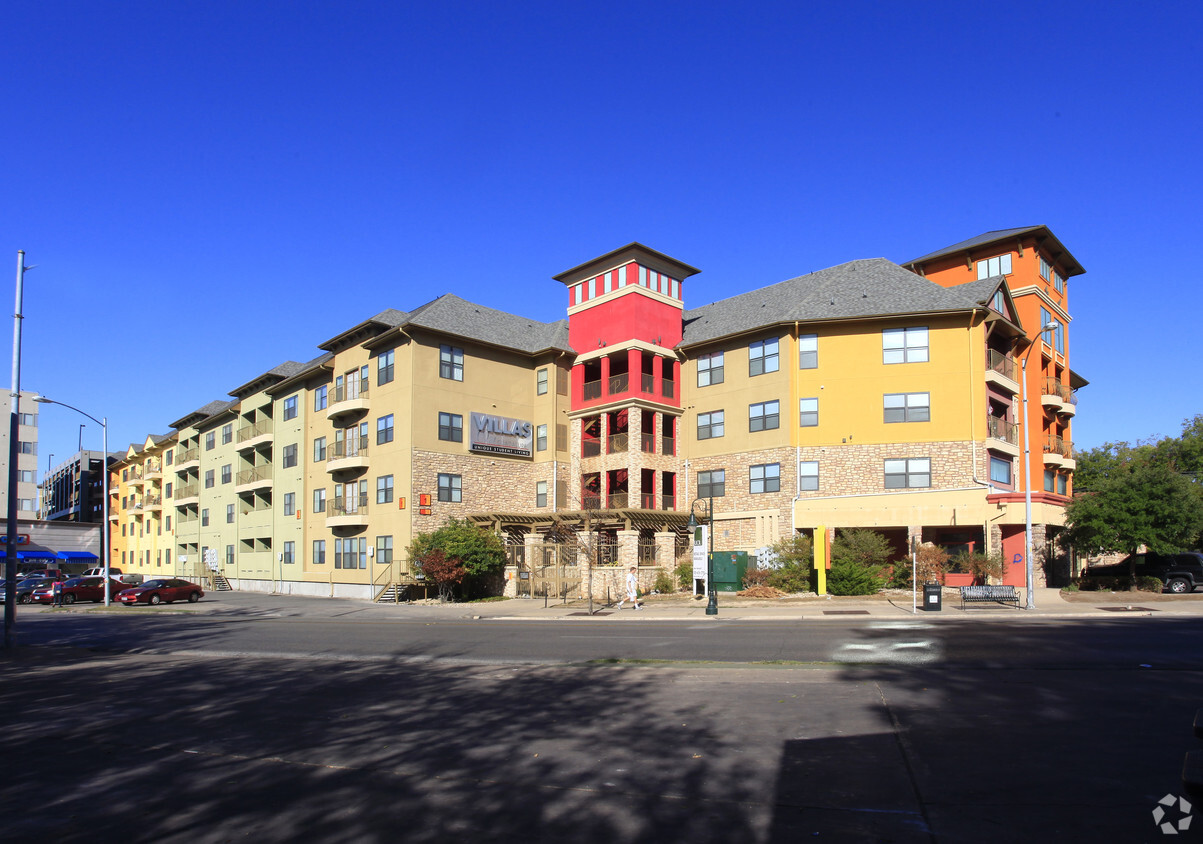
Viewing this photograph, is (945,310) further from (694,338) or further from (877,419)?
(694,338)

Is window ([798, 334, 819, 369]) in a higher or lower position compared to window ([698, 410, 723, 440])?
higher

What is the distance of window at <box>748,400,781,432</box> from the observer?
138 ft

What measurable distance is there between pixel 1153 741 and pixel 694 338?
128 feet

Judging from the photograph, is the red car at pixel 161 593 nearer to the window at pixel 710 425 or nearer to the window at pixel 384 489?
the window at pixel 384 489

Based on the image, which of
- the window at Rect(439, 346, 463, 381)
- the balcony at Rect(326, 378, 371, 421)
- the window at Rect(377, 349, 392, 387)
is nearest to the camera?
the window at Rect(439, 346, 463, 381)

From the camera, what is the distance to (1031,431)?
147 feet

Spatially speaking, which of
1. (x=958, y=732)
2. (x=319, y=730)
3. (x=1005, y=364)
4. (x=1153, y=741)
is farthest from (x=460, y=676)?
(x=1005, y=364)

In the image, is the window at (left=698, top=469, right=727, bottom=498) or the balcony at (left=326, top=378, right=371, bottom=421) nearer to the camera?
the window at (left=698, top=469, right=727, bottom=498)

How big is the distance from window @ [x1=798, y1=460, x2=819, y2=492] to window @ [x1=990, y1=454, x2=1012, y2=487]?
26.8ft

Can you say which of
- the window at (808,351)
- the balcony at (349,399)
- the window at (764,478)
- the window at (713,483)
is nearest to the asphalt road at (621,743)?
the window at (764,478)

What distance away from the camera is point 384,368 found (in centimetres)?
4603

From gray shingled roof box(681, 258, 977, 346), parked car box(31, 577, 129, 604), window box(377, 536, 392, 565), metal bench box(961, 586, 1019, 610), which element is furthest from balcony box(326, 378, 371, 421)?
metal bench box(961, 586, 1019, 610)

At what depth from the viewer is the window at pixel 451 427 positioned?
4438 cm

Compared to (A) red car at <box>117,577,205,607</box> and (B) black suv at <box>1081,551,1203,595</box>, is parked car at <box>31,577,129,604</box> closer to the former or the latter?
(A) red car at <box>117,577,205,607</box>
